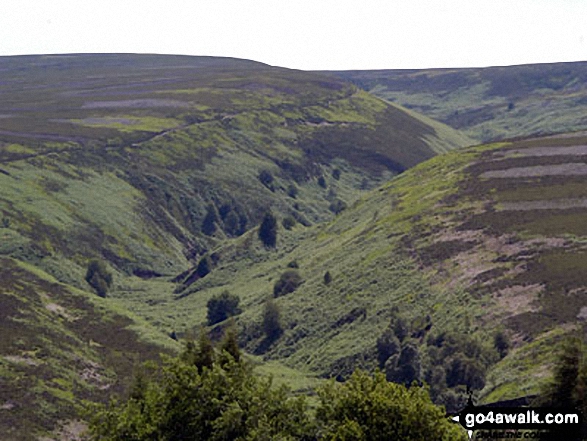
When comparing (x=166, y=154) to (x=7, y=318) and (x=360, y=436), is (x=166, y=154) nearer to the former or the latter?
(x=7, y=318)

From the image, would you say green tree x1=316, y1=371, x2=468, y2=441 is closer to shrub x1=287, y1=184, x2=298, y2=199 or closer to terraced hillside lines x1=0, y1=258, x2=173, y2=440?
terraced hillside lines x1=0, y1=258, x2=173, y2=440

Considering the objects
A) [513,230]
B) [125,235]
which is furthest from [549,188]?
[125,235]

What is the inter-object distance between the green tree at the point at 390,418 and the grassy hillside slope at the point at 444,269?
2450 cm

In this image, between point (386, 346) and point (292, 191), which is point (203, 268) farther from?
point (292, 191)

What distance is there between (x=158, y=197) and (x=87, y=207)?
72.1 ft

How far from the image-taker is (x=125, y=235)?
13938cm

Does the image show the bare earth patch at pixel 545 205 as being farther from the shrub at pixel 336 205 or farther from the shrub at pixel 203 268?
the shrub at pixel 336 205

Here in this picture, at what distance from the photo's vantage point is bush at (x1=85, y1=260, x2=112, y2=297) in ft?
380

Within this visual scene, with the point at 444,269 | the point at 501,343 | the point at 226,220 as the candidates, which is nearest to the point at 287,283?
the point at 444,269

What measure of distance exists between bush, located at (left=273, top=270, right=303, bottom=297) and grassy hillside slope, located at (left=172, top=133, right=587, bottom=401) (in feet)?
3.47

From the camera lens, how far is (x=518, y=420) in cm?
2933

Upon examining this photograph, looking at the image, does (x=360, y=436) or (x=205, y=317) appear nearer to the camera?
(x=360, y=436)

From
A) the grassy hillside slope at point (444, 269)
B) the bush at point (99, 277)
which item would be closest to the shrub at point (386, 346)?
the grassy hillside slope at point (444, 269)

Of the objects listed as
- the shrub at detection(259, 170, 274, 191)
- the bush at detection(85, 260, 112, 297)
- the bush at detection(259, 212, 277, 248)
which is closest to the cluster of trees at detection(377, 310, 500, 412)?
the bush at detection(85, 260, 112, 297)
